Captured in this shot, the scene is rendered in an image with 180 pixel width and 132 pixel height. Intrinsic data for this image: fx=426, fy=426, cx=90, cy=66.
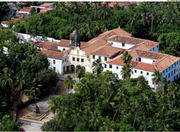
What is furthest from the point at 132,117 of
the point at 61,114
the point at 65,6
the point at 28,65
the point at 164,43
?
the point at 65,6

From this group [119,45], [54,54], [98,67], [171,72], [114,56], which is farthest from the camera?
[119,45]

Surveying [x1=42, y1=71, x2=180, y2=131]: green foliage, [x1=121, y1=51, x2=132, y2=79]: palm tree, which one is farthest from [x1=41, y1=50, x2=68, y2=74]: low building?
[x1=121, y1=51, x2=132, y2=79]: palm tree

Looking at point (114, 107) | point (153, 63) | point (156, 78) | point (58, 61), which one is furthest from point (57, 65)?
point (156, 78)

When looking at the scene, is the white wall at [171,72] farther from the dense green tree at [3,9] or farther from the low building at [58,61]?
the dense green tree at [3,9]

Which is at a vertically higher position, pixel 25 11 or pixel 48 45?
pixel 25 11

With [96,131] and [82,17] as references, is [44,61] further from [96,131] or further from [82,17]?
[82,17]

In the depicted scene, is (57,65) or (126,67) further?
(57,65)

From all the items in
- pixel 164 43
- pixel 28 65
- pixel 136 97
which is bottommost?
pixel 136 97

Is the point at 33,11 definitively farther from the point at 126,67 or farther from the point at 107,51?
the point at 126,67

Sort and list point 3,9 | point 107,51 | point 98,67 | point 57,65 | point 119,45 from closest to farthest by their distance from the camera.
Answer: point 98,67 → point 107,51 → point 57,65 → point 119,45 → point 3,9

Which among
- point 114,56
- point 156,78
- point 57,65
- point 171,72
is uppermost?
point 114,56

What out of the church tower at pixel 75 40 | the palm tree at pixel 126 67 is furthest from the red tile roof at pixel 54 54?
the palm tree at pixel 126 67
